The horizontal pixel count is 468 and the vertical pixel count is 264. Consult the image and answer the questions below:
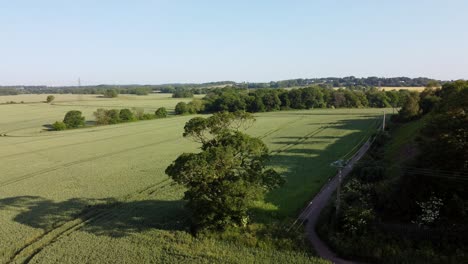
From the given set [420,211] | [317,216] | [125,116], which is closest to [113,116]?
[125,116]

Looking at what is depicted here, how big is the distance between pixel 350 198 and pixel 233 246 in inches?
457

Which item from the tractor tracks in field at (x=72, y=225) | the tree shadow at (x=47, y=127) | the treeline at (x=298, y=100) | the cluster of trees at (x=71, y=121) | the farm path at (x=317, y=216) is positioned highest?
the treeline at (x=298, y=100)

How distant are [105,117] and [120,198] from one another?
78.3 m

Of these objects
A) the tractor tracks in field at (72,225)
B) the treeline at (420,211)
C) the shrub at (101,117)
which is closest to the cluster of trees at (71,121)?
the shrub at (101,117)

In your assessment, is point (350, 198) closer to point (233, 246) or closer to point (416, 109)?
point (233, 246)

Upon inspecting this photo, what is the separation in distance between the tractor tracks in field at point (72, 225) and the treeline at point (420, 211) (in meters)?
14.4

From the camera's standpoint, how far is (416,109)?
71438 millimetres

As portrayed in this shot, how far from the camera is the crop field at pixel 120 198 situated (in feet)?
75.4

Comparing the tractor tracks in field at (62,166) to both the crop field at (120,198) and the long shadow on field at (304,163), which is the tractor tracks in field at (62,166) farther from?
the long shadow on field at (304,163)

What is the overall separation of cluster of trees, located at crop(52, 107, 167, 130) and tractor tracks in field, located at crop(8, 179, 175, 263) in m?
73.1

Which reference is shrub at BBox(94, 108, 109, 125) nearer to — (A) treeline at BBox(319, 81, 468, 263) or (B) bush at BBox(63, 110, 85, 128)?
(B) bush at BBox(63, 110, 85, 128)

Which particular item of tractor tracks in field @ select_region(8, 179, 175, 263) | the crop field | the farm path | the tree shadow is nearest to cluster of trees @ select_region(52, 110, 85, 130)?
the tree shadow

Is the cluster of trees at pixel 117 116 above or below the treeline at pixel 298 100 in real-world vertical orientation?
below

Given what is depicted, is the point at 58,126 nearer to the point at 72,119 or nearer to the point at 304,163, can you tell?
the point at 72,119
